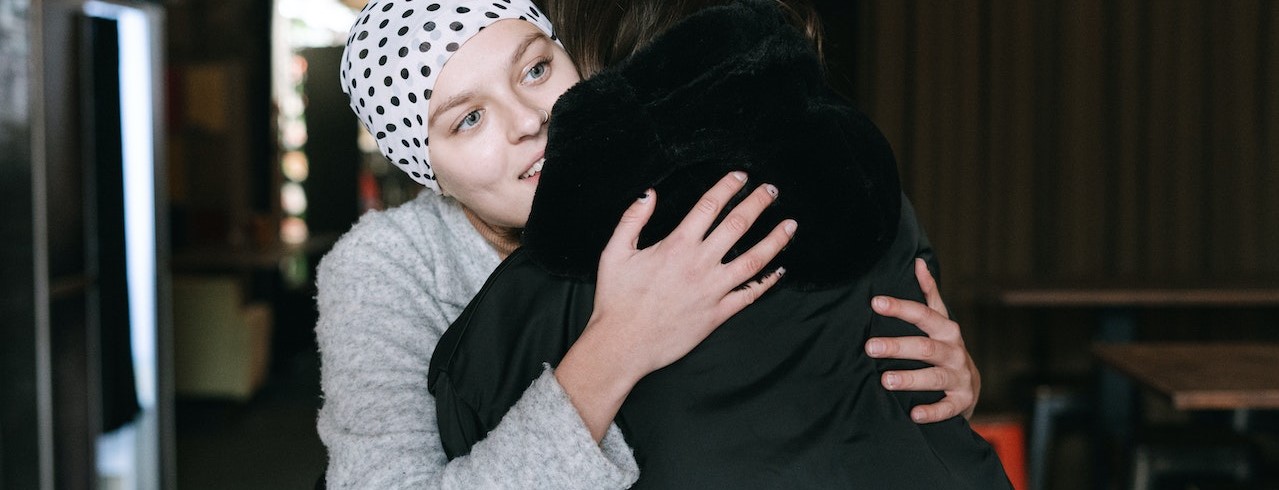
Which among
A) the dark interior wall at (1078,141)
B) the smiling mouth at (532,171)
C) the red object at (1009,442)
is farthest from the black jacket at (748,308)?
the dark interior wall at (1078,141)

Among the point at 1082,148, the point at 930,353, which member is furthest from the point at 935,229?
the point at 930,353

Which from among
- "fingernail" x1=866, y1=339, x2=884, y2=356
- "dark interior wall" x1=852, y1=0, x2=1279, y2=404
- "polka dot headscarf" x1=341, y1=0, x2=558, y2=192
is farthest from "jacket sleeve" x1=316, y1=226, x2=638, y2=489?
"dark interior wall" x1=852, y1=0, x2=1279, y2=404

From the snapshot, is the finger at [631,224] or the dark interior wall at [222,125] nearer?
the finger at [631,224]

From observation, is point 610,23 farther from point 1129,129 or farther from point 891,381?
point 1129,129

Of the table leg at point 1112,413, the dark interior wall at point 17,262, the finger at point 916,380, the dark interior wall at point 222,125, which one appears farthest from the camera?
the dark interior wall at point 222,125

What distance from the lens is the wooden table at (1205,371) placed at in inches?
83.4

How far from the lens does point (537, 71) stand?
37.7 inches

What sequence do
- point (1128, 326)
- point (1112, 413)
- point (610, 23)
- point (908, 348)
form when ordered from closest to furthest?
point (908, 348)
point (610, 23)
point (1112, 413)
point (1128, 326)

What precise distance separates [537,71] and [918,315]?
1.43ft

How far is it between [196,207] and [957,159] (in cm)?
423

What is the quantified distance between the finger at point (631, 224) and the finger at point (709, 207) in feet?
0.11

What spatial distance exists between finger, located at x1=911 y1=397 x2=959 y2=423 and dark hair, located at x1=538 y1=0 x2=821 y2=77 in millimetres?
371

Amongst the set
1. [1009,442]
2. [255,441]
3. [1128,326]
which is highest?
→ [1128,326]

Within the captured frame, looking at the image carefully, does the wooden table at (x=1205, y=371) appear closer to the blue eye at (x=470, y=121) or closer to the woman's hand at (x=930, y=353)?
the woman's hand at (x=930, y=353)
